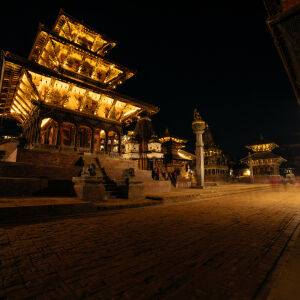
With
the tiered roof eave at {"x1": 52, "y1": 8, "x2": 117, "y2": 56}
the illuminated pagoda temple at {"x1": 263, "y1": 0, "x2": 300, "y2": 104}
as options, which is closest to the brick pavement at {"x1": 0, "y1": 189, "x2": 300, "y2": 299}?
the illuminated pagoda temple at {"x1": 263, "y1": 0, "x2": 300, "y2": 104}

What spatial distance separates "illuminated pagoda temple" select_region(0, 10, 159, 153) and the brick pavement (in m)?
12.4

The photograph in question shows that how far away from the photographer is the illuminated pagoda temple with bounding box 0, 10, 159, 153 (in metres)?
14.4

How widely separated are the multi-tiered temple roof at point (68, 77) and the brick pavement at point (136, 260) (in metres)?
13.3

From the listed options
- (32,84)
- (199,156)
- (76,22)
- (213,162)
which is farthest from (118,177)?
(213,162)

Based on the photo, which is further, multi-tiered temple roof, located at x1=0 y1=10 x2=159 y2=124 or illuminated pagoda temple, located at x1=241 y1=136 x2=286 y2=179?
illuminated pagoda temple, located at x1=241 y1=136 x2=286 y2=179

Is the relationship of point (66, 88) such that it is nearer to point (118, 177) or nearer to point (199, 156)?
point (118, 177)

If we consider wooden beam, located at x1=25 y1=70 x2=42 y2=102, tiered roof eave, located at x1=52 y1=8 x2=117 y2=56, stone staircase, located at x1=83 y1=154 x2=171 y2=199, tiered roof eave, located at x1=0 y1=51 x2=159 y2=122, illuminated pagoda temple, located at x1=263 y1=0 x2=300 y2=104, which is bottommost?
stone staircase, located at x1=83 y1=154 x2=171 y2=199

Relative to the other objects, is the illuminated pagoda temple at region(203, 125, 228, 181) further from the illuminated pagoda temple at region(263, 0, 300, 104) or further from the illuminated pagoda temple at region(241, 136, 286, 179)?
the illuminated pagoda temple at region(263, 0, 300, 104)

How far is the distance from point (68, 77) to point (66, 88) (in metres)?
1.16

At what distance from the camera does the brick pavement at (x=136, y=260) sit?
1977 millimetres

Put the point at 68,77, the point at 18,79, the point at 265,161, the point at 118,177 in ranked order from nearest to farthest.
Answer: the point at 118,177 → the point at 18,79 → the point at 68,77 → the point at 265,161

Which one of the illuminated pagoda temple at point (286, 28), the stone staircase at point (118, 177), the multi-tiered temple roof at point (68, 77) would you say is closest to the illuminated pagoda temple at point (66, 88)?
the multi-tiered temple roof at point (68, 77)

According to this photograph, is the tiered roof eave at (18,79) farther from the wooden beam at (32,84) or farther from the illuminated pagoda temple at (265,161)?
the illuminated pagoda temple at (265,161)

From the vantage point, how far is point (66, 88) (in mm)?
16000
